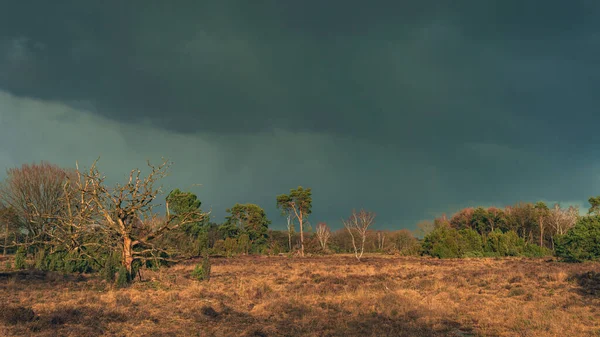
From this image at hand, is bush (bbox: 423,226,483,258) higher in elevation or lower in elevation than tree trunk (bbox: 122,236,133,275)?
lower

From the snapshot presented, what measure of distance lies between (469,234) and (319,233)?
27.4 meters

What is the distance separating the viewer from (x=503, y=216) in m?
82.1

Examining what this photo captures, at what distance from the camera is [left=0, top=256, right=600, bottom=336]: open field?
A: 12.3m

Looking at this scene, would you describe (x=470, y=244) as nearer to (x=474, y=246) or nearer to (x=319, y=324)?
(x=474, y=246)

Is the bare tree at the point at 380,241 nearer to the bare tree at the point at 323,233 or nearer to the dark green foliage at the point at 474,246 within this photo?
the bare tree at the point at 323,233

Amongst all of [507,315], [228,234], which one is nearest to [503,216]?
[228,234]

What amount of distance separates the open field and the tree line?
326cm

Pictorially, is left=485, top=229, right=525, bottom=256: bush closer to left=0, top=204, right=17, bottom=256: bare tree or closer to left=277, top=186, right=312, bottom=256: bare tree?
left=277, top=186, right=312, bottom=256: bare tree

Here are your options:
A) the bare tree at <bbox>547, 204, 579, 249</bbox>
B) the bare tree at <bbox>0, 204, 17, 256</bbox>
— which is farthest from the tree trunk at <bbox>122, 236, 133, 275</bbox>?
the bare tree at <bbox>547, 204, 579, 249</bbox>

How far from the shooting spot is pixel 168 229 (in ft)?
73.0

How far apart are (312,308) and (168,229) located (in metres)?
11.0

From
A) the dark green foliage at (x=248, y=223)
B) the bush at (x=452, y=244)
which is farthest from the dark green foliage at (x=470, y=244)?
the dark green foliage at (x=248, y=223)

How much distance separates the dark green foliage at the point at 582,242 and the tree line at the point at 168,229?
10 cm

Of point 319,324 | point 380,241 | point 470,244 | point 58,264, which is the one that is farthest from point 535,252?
point 58,264
